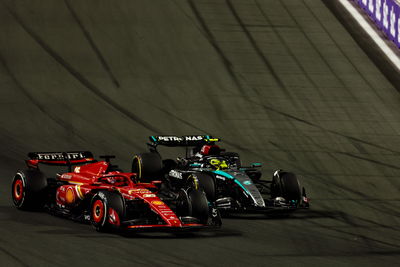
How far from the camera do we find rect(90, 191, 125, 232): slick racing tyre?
12.4m

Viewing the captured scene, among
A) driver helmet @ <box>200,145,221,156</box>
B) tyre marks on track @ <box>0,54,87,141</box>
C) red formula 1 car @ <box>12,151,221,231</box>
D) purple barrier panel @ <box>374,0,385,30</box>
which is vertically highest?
purple barrier panel @ <box>374,0,385,30</box>

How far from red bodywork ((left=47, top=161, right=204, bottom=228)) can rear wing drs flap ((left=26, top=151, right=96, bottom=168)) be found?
0.41 m

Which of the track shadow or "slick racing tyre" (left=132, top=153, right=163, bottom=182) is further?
"slick racing tyre" (left=132, top=153, right=163, bottom=182)

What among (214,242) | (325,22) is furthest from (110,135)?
(325,22)

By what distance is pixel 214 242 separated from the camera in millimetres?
12438

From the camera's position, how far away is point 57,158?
15242 mm

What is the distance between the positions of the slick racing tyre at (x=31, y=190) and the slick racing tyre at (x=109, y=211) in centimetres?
194

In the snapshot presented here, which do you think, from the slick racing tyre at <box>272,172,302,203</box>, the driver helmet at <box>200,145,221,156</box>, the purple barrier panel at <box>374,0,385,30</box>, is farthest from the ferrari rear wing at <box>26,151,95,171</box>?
the purple barrier panel at <box>374,0,385,30</box>

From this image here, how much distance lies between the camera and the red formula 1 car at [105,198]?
1255cm

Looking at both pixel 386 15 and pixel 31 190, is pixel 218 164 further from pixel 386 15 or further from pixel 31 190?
pixel 386 15

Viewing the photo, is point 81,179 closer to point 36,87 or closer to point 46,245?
point 46,245

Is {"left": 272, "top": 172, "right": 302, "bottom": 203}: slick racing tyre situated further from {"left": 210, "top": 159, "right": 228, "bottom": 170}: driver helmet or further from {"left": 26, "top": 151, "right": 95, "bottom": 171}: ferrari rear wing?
{"left": 26, "top": 151, "right": 95, "bottom": 171}: ferrari rear wing

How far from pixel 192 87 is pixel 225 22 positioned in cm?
534

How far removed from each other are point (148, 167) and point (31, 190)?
2621 mm
